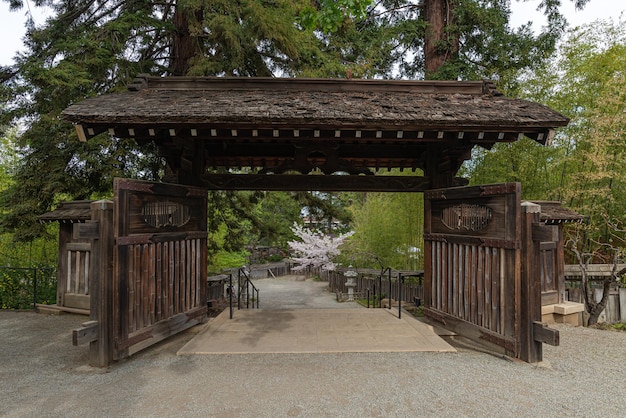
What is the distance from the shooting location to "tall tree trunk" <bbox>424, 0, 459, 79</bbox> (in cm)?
1067

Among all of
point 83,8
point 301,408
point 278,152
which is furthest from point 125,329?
point 83,8

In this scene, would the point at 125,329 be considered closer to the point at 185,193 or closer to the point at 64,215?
the point at 185,193

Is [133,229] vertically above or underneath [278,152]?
underneath

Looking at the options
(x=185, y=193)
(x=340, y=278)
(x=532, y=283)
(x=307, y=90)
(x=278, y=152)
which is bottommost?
(x=340, y=278)

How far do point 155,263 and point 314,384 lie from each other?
8.46ft

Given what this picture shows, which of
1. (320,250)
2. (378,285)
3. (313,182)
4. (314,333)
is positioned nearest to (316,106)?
(313,182)

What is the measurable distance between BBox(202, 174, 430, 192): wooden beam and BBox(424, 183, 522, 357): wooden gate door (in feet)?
1.38

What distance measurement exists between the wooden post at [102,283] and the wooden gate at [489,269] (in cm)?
454

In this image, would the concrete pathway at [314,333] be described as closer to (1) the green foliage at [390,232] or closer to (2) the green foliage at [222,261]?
(2) the green foliage at [222,261]

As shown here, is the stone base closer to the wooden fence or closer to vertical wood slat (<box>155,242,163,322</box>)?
the wooden fence

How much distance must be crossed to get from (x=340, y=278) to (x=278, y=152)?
31.8ft

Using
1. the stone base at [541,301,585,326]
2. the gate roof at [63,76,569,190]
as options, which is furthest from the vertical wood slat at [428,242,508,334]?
the stone base at [541,301,585,326]

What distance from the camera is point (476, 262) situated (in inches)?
184

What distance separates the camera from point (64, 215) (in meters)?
6.29
